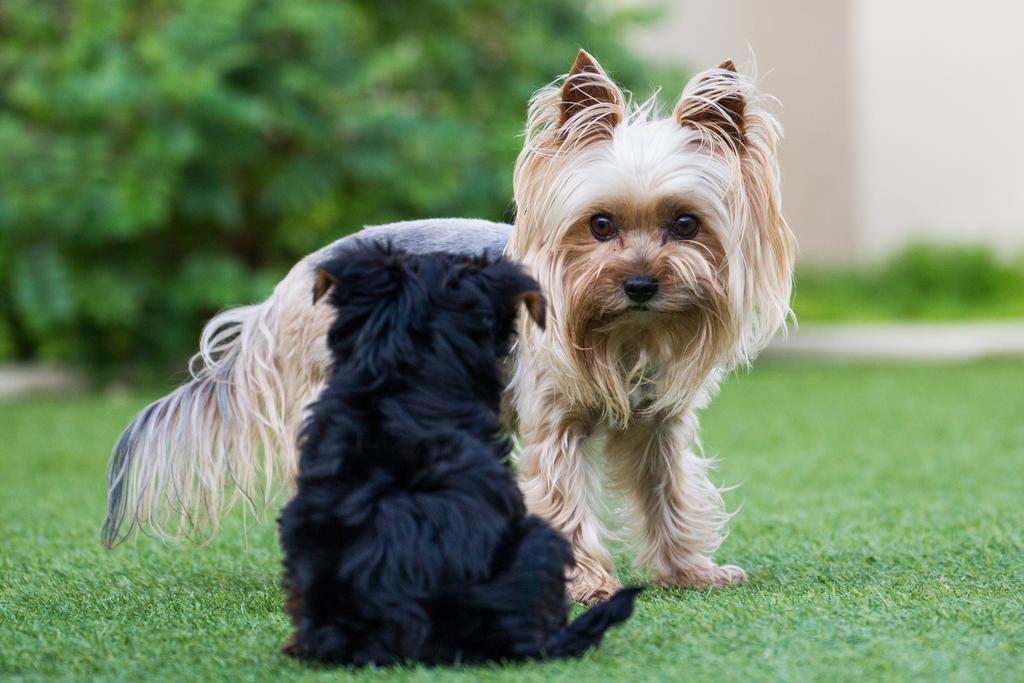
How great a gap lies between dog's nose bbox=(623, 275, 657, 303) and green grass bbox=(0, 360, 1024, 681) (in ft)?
2.52

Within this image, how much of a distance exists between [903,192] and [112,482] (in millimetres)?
10549

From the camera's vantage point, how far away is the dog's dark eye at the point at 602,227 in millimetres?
3619

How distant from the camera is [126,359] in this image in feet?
29.3

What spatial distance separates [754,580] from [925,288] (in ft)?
30.6

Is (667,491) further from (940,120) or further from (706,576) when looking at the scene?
(940,120)

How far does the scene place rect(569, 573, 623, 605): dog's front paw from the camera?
140 inches

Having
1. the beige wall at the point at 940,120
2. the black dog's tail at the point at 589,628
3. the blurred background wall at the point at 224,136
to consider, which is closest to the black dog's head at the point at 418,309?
the black dog's tail at the point at 589,628

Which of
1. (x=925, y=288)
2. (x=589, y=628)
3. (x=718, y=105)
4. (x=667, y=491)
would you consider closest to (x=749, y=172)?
(x=718, y=105)

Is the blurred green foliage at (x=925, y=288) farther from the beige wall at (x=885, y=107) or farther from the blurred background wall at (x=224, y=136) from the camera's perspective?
the blurred background wall at (x=224, y=136)

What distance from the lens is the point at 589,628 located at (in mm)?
2723

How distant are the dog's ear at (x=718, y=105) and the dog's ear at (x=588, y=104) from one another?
0.18 metres

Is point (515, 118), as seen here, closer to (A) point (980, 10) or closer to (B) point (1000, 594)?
(A) point (980, 10)

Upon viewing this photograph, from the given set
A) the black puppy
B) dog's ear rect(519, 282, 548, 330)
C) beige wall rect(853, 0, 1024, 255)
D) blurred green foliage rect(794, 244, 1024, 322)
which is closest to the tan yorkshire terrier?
dog's ear rect(519, 282, 548, 330)

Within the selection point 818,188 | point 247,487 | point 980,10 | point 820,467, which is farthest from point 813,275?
point 247,487
